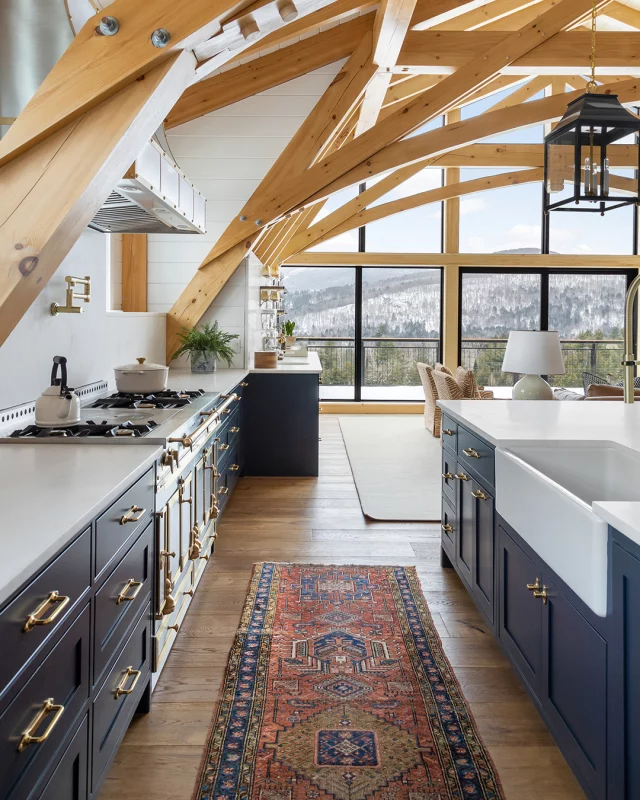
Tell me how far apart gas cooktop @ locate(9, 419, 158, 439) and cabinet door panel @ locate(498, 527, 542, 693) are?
1.28 m

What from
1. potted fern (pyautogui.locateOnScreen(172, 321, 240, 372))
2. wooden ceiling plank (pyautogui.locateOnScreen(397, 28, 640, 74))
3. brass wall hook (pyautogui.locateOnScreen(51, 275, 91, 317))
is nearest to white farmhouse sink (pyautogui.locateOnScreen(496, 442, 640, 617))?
brass wall hook (pyautogui.locateOnScreen(51, 275, 91, 317))

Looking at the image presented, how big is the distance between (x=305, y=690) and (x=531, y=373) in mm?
2415

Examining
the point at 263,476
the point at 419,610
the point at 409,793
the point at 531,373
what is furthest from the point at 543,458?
the point at 263,476

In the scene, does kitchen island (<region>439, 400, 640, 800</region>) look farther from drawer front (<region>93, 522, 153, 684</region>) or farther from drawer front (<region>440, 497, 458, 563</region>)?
drawer front (<region>93, 522, 153, 684</region>)

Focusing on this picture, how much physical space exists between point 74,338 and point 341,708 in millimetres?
2083

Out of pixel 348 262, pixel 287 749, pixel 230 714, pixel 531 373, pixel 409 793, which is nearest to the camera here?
pixel 409 793

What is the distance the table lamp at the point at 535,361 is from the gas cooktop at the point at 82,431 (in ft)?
7.63

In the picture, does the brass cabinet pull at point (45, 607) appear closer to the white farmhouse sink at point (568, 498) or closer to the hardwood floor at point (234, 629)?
the hardwood floor at point (234, 629)

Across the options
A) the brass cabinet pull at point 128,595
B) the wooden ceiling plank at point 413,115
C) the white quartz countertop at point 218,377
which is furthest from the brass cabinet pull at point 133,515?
the wooden ceiling plank at point 413,115

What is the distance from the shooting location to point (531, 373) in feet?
13.4

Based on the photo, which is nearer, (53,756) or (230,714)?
(53,756)

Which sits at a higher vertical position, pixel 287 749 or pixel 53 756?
pixel 53 756

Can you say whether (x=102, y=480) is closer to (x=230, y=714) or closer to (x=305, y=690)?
(x=230, y=714)

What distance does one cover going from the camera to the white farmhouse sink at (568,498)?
60.2 inches
